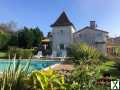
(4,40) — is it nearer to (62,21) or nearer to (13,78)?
(62,21)

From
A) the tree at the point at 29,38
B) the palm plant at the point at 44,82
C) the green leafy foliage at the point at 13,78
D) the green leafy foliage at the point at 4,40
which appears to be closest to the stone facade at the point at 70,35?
the tree at the point at 29,38

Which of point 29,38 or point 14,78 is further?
point 29,38

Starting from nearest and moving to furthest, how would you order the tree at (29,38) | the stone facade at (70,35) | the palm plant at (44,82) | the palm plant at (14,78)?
1. the palm plant at (14,78)
2. the palm plant at (44,82)
3. the tree at (29,38)
4. the stone facade at (70,35)

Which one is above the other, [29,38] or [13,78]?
[29,38]

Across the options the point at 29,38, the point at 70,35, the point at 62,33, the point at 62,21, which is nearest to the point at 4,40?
the point at 29,38

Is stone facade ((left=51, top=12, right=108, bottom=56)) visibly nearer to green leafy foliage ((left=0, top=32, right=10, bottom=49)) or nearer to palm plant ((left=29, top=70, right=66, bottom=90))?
green leafy foliage ((left=0, top=32, right=10, bottom=49))

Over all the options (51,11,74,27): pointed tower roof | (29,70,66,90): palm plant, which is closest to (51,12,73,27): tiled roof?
(51,11,74,27): pointed tower roof

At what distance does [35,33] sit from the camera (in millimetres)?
49500

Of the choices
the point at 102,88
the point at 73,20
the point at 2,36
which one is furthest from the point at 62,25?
the point at 102,88

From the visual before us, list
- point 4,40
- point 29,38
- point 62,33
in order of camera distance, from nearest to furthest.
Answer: point 4,40, point 29,38, point 62,33

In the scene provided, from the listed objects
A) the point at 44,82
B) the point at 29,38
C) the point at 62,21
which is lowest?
the point at 44,82

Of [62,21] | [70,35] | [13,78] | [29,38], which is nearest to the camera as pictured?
[13,78]

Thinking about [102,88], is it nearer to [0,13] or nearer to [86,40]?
[86,40]

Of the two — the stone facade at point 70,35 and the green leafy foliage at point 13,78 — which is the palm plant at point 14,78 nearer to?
the green leafy foliage at point 13,78
